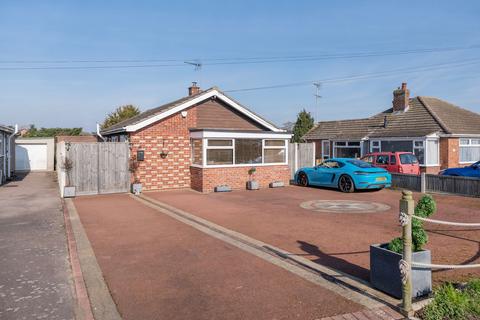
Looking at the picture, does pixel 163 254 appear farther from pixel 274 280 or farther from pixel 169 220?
pixel 169 220

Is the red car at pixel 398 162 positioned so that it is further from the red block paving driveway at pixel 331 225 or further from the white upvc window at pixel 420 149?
the white upvc window at pixel 420 149

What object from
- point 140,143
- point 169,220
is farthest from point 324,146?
point 169,220

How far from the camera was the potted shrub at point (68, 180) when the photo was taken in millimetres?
13641

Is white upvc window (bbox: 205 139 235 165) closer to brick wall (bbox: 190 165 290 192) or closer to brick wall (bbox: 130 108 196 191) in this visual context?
brick wall (bbox: 190 165 290 192)

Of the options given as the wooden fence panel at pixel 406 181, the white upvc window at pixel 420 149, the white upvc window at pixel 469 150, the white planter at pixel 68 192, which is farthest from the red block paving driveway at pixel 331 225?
the white upvc window at pixel 469 150

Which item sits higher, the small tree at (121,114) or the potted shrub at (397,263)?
the small tree at (121,114)

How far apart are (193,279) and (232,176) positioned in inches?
419

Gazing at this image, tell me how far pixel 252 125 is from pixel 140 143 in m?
5.80

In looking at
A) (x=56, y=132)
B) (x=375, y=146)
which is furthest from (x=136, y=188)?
(x=56, y=132)

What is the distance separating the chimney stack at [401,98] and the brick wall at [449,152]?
4938 mm

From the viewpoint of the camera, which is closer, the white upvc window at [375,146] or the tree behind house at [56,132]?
the white upvc window at [375,146]

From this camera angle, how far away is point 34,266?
6.00 meters

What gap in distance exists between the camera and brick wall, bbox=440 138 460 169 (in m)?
22.0

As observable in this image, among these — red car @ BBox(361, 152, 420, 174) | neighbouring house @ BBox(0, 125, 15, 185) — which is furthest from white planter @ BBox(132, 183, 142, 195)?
red car @ BBox(361, 152, 420, 174)
